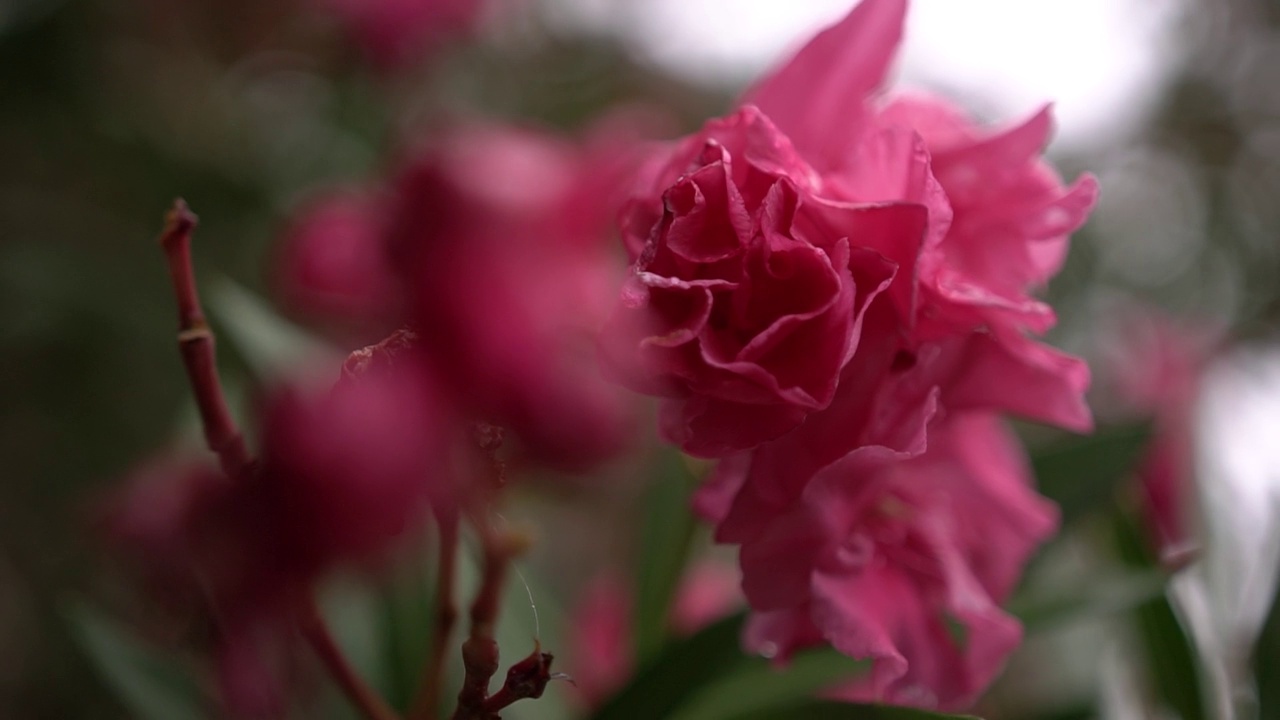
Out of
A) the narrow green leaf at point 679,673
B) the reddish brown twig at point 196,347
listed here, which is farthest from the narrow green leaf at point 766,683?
the reddish brown twig at point 196,347

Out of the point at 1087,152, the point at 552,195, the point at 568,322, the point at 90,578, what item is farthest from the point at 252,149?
the point at 1087,152

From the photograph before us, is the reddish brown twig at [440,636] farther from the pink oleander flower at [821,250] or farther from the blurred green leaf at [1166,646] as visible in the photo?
the blurred green leaf at [1166,646]

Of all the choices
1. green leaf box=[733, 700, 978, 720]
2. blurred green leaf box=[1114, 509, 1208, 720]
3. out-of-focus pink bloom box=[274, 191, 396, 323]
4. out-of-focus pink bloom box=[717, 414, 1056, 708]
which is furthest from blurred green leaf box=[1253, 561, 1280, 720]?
out-of-focus pink bloom box=[274, 191, 396, 323]

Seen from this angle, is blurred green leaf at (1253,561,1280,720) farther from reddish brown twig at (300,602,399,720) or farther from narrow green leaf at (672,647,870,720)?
reddish brown twig at (300,602,399,720)

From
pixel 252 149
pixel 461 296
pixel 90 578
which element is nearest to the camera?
pixel 461 296

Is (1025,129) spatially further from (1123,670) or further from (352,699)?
(1123,670)

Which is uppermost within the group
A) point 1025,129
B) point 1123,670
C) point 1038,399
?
point 1025,129

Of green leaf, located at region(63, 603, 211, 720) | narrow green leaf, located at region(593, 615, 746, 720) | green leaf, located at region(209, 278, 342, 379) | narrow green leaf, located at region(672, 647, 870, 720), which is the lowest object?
green leaf, located at region(63, 603, 211, 720)
